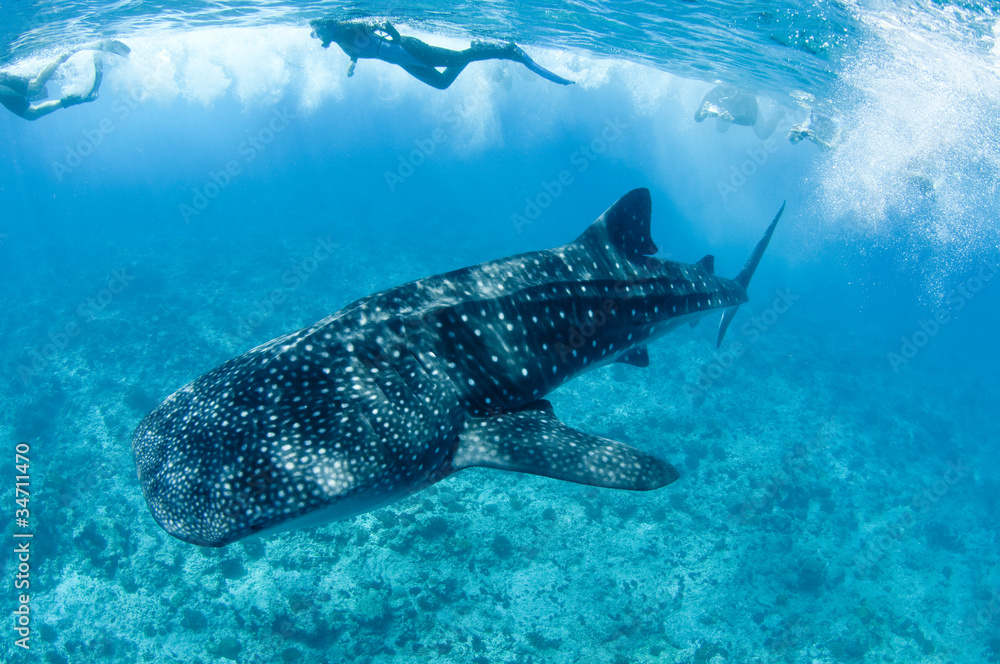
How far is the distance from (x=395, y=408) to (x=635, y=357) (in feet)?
13.8

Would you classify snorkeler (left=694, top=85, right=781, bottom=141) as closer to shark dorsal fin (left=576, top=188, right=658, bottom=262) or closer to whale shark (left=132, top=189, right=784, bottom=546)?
shark dorsal fin (left=576, top=188, right=658, bottom=262)

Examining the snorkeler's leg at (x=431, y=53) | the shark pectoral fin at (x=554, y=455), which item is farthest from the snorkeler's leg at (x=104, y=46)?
the shark pectoral fin at (x=554, y=455)

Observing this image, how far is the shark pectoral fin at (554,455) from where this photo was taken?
163 inches

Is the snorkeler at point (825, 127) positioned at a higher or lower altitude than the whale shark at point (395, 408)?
higher

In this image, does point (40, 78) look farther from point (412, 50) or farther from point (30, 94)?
point (412, 50)

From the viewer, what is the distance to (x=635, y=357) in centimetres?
702

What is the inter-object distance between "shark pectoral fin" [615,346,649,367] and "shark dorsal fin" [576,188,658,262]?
1.32 m

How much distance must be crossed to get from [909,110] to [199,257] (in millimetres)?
44823

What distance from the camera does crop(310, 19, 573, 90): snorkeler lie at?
16.2m

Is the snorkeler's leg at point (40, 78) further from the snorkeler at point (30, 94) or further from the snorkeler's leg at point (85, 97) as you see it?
the snorkeler's leg at point (85, 97)

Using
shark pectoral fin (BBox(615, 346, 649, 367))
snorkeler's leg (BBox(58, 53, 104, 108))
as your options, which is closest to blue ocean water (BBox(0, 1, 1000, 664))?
snorkeler's leg (BBox(58, 53, 104, 108))

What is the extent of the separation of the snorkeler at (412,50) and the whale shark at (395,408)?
1355 centimetres

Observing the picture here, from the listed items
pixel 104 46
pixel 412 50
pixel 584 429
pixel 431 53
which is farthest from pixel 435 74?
pixel 104 46

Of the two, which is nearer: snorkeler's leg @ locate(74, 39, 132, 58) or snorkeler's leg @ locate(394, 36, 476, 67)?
snorkeler's leg @ locate(394, 36, 476, 67)
